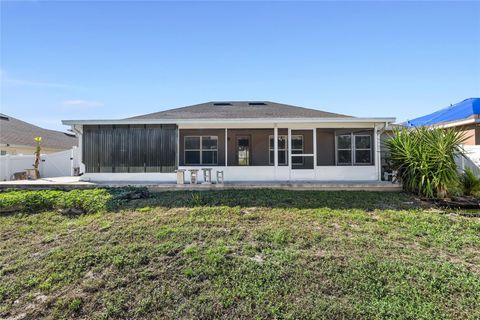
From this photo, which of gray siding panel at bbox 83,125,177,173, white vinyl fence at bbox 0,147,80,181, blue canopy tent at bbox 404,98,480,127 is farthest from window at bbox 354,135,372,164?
white vinyl fence at bbox 0,147,80,181

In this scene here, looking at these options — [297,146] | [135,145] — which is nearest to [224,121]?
[135,145]

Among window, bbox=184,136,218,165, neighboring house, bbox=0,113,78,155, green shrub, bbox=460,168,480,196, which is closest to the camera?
green shrub, bbox=460,168,480,196

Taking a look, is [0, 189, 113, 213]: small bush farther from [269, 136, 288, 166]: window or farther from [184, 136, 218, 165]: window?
[269, 136, 288, 166]: window

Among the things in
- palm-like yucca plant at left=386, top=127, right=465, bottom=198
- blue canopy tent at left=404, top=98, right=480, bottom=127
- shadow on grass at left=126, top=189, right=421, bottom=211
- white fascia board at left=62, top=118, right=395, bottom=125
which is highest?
blue canopy tent at left=404, top=98, right=480, bottom=127

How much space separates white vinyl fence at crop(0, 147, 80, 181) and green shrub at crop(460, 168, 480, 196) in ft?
59.8

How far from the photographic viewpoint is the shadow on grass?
273 inches

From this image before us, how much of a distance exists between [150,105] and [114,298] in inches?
692

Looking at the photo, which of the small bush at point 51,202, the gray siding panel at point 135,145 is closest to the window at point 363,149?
the gray siding panel at point 135,145

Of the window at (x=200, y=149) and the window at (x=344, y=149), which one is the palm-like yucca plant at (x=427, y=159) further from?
the window at (x=200, y=149)

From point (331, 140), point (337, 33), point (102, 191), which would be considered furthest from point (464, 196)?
point (102, 191)

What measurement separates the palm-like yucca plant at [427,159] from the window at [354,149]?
2.57 meters

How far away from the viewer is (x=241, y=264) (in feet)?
12.7

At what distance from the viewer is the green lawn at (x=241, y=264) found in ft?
10.0

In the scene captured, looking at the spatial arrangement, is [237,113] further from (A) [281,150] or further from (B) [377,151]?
(B) [377,151]
